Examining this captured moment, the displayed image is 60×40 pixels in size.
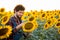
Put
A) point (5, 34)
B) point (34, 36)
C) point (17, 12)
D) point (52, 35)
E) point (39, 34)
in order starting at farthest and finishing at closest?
1. point (52, 35)
2. point (39, 34)
3. point (34, 36)
4. point (17, 12)
5. point (5, 34)

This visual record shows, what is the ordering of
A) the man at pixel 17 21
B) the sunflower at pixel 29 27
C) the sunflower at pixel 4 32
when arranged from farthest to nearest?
1. the man at pixel 17 21
2. the sunflower at pixel 29 27
3. the sunflower at pixel 4 32

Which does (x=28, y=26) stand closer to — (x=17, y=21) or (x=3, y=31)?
(x=3, y=31)

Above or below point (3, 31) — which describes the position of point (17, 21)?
below

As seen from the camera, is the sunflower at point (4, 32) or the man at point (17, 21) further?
the man at point (17, 21)

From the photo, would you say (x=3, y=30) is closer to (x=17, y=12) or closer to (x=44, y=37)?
(x=17, y=12)

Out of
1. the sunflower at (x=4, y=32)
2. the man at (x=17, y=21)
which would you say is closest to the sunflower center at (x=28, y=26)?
the sunflower at (x=4, y=32)

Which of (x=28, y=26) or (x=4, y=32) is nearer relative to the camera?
(x=4, y=32)

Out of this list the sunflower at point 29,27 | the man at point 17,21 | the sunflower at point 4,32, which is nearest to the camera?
the sunflower at point 4,32

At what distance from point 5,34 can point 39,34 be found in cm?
169

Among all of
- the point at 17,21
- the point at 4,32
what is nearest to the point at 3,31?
the point at 4,32

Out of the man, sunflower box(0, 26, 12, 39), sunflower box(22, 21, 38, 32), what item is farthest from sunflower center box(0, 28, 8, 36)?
the man

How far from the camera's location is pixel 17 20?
14.9 ft

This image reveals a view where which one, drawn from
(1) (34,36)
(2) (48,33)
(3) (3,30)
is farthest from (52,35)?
(3) (3,30)

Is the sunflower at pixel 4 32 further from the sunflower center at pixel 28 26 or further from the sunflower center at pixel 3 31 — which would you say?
the sunflower center at pixel 28 26
